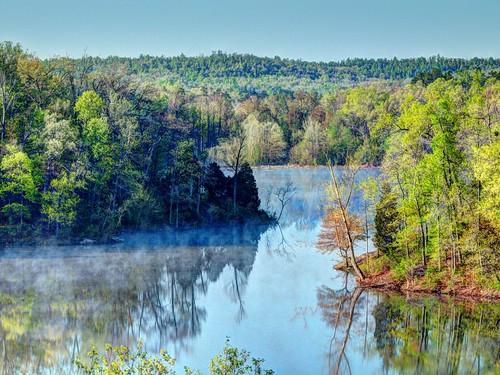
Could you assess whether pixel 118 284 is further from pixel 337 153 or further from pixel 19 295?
pixel 337 153

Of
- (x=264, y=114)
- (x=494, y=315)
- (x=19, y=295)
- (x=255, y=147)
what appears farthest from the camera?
(x=264, y=114)

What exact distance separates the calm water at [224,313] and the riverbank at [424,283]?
46.2 inches

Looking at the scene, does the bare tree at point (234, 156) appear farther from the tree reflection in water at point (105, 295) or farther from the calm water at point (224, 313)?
the calm water at point (224, 313)

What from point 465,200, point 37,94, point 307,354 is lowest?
point 307,354

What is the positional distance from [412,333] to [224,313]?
9.67 meters

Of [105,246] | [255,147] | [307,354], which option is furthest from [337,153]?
[307,354]

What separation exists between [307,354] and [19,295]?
17.7 meters

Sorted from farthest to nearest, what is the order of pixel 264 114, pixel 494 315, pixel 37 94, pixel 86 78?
pixel 264 114
pixel 86 78
pixel 37 94
pixel 494 315

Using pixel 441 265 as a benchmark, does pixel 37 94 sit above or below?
above

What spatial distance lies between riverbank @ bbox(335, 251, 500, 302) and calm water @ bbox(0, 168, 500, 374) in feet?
3.85

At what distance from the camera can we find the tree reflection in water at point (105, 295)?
35.9 meters

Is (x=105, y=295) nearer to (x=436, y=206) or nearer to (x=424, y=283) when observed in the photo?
(x=424, y=283)

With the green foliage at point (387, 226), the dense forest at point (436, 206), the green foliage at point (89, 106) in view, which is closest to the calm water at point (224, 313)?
the dense forest at point (436, 206)

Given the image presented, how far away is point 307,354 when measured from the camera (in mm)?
34688
